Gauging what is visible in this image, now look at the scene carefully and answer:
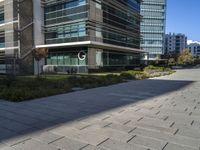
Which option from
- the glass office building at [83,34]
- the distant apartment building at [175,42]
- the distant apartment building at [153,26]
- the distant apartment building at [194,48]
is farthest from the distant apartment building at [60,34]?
the distant apartment building at [194,48]

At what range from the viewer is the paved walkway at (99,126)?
4.65 meters

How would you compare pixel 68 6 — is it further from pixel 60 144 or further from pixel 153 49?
pixel 153 49

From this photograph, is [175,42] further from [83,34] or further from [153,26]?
[83,34]

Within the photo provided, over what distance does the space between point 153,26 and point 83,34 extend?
265 ft

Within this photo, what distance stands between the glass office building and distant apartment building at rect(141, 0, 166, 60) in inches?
2556

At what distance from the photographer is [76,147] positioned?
177 inches

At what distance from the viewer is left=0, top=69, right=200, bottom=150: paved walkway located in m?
A: 4.65

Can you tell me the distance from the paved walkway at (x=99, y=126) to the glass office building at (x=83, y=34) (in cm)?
2217

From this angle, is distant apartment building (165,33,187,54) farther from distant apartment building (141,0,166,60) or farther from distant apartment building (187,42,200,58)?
distant apartment building (141,0,166,60)

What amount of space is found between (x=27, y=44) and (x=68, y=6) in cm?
870

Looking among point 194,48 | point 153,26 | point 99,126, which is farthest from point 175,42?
point 99,126

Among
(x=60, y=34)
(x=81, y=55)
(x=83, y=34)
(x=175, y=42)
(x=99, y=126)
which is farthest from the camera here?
(x=175, y=42)

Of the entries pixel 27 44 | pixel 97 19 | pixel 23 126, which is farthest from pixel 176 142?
pixel 27 44

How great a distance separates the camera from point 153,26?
345ft
